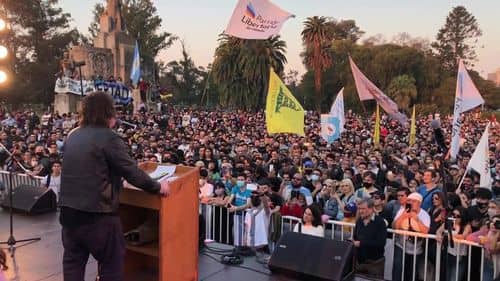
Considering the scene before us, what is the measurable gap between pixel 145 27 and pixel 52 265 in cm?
6484

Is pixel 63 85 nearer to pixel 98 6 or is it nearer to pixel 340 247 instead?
pixel 340 247

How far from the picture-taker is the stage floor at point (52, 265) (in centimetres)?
454

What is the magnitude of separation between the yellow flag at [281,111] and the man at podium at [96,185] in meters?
7.28

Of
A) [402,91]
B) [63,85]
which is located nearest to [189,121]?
[63,85]

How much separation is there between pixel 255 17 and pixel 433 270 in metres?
8.00

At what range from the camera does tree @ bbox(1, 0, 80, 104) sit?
144 ft

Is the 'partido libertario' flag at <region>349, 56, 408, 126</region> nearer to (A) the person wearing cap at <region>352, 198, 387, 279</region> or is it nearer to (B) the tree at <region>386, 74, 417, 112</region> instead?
(A) the person wearing cap at <region>352, 198, 387, 279</region>

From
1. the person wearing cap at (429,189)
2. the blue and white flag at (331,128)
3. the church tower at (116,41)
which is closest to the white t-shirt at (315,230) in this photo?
the person wearing cap at (429,189)

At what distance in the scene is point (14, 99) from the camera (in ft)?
138

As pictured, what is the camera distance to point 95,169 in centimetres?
290

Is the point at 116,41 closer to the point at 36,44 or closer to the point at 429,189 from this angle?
the point at 36,44

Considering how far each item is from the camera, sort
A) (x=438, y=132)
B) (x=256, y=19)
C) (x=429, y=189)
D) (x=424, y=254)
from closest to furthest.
Result: (x=438, y=132)
(x=424, y=254)
(x=429, y=189)
(x=256, y=19)

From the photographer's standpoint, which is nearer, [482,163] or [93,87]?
[482,163]

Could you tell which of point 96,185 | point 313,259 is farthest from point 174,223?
point 313,259
